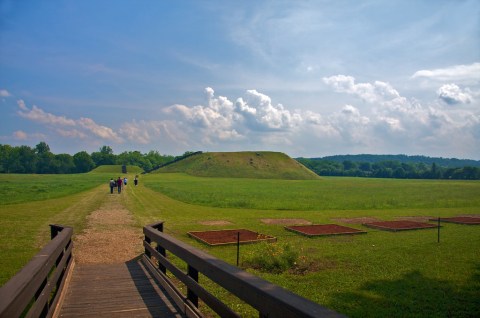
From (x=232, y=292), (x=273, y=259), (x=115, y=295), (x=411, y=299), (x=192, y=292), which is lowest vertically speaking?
(x=411, y=299)

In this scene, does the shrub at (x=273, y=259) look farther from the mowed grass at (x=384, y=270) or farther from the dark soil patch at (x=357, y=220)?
the dark soil patch at (x=357, y=220)

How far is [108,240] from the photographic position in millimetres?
15125

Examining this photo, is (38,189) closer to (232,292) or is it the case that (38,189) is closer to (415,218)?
(415,218)

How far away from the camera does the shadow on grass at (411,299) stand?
26.5 ft

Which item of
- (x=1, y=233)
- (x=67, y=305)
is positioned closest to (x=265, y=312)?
(x=67, y=305)

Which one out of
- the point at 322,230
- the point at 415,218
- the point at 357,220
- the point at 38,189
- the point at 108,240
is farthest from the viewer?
the point at 38,189

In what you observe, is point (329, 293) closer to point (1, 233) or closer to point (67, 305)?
point (67, 305)

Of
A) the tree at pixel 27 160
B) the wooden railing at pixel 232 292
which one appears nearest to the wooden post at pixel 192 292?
the wooden railing at pixel 232 292

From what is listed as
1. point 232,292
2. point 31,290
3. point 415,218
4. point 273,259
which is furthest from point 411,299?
point 415,218

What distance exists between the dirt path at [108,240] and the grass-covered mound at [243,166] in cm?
10255

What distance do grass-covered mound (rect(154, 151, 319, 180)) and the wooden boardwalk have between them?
115 meters

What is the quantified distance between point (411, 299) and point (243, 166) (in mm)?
130459

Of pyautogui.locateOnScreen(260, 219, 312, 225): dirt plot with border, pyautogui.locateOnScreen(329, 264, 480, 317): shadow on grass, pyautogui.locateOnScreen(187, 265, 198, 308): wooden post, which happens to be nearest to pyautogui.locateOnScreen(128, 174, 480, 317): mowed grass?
pyautogui.locateOnScreen(329, 264, 480, 317): shadow on grass

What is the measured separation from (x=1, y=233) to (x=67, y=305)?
516 inches
